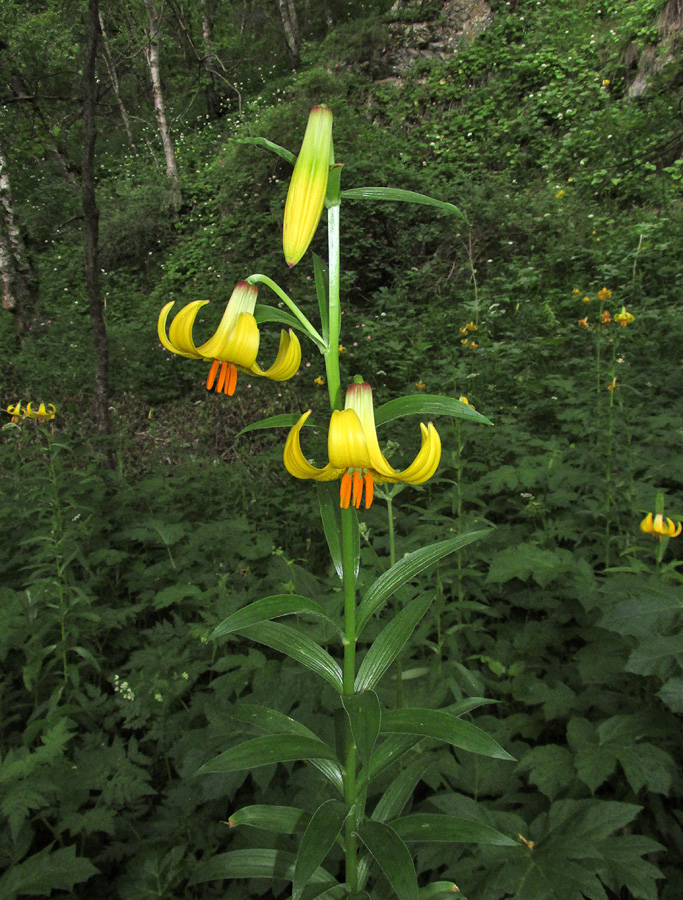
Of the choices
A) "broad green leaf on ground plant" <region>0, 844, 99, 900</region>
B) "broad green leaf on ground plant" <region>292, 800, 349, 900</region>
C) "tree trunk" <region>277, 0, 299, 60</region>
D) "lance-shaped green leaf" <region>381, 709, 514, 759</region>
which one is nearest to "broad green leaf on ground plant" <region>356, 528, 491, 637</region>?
"lance-shaped green leaf" <region>381, 709, 514, 759</region>

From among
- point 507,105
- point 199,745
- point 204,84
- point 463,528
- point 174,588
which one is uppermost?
point 204,84

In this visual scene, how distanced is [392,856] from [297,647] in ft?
0.95

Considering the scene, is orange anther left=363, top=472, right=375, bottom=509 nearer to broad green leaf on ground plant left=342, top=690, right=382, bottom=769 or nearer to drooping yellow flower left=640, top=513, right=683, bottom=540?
broad green leaf on ground plant left=342, top=690, right=382, bottom=769

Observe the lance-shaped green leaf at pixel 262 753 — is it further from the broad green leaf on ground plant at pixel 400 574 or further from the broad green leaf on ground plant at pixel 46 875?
the broad green leaf on ground plant at pixel 46 875

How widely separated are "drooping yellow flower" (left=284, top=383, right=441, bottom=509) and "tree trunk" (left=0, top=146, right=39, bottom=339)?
4.93 meters

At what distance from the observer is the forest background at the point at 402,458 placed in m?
1.04

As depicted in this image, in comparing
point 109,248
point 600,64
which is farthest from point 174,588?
point 600,64

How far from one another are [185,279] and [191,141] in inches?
226

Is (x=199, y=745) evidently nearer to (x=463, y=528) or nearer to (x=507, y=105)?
(x=463, y=528)

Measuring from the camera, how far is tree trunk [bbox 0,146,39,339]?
4.69 meters

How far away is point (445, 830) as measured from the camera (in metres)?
0.78

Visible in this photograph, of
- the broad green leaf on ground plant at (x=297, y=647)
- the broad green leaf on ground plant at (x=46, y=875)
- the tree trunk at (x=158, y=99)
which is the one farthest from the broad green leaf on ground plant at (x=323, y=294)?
the tree trunk at (x=158, y=99)

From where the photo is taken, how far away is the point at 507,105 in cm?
741

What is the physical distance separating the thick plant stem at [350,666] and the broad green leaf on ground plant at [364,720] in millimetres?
34
